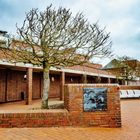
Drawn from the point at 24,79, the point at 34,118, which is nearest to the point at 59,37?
the point at 34,118

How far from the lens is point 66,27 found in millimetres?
11719

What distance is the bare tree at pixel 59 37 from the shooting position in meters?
11.6

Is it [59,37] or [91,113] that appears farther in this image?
[59,37]

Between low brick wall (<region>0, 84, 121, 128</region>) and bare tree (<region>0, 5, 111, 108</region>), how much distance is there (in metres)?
3.25

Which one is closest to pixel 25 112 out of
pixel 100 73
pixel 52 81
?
pixel 52 81

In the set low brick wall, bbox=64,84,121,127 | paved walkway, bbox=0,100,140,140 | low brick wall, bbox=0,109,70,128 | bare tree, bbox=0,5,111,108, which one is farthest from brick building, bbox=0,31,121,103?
paved walkway, bbox=0,100,140,140

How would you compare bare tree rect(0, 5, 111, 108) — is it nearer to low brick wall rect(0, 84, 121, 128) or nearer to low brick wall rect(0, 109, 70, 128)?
low brick wall rect(0, 84, 121, 128)

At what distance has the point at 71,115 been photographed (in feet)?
27.8

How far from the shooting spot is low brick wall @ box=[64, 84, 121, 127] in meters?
8.53

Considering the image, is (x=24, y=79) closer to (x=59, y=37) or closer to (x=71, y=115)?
(x=59, y=37)

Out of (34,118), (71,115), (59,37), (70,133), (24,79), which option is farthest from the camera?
(24,79)

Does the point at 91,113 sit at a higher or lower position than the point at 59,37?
lower

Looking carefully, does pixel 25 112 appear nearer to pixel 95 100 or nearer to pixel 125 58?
pixel 95 100

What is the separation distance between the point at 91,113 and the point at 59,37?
431cm
